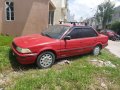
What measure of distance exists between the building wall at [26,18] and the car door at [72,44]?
745 cm

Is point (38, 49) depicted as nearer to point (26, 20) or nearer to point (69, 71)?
point (69, 71)

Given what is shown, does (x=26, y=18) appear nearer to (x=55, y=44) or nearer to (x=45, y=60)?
(x=55, y=44)

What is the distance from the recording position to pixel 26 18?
14.7 metres

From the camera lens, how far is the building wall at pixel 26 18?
14.5m

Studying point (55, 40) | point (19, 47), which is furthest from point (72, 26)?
point (19, 47)

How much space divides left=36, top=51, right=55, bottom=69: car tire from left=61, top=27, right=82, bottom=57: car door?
594mm

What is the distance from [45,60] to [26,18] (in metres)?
8.56

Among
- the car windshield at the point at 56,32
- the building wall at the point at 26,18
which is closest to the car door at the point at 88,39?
the car windshield at the point at 56,32

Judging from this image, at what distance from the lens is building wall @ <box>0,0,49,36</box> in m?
14.5

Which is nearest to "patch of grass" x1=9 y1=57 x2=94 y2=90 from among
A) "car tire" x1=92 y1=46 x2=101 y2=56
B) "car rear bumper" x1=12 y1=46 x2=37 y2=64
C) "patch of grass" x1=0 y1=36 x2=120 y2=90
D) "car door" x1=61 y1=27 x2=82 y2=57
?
"patch of grass" x1=0 y1=36 x2=120 y2=90

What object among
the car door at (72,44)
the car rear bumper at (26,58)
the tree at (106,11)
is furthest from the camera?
the tree at (106,11)

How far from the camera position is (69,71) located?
21.1ft

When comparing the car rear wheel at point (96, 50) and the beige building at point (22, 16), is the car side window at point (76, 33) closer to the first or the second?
the car rear wheel at point (96, 50)

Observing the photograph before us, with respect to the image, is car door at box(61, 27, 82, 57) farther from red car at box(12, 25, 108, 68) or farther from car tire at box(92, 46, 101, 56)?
car tire at box(92, 46, 101, 56)
